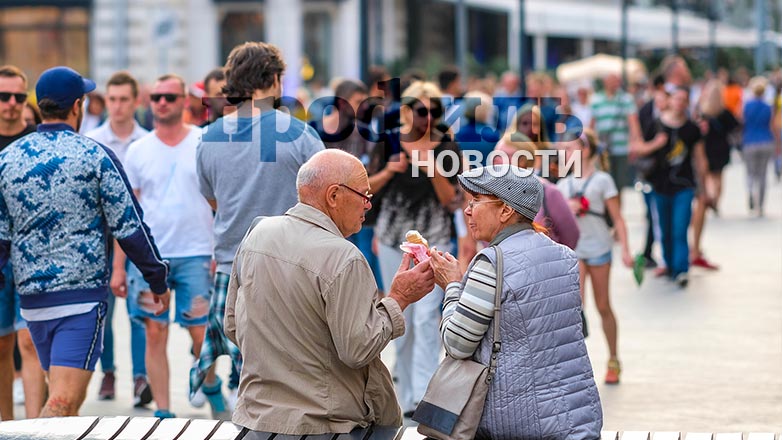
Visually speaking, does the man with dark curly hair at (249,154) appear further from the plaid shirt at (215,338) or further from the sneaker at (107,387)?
the sneaker at (107,387)

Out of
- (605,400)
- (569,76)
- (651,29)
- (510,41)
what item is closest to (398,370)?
(605,400)

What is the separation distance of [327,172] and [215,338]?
7.91ft

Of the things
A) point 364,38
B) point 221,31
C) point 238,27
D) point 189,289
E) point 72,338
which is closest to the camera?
point 72,338

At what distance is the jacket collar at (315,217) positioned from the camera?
5.32 m

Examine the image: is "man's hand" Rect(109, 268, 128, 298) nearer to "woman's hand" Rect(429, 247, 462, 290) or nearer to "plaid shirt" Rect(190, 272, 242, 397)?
"plaid shirt" Rect(190, 272, 242, 397)

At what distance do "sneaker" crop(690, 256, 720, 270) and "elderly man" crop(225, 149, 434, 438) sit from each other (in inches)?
422

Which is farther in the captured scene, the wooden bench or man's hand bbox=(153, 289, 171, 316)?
man's hand bbox=(153, 289, 171, 316)

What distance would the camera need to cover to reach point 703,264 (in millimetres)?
15680

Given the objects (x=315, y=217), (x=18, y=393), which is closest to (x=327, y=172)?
(x=315, y=217)

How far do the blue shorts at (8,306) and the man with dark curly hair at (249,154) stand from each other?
3.41ft

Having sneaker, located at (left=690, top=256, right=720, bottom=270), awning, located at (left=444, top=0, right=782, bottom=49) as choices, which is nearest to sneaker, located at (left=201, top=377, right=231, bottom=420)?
sneaker, located at (left=690, top=256, right=720, bottom=270)

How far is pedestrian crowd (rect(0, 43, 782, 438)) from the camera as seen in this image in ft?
17.0

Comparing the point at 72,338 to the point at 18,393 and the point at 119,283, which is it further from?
the point at 18,393

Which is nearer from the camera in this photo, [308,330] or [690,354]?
[308,330]
